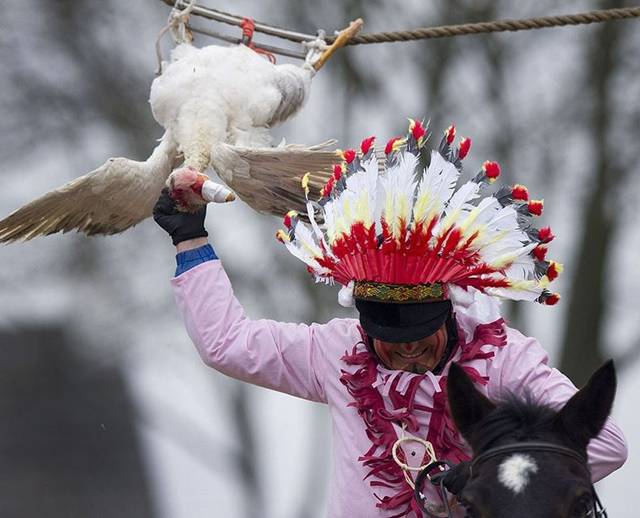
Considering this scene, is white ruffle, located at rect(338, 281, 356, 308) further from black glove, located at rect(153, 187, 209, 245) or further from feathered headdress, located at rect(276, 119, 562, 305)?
black glove, located at rect(153, 187, 209, 245)

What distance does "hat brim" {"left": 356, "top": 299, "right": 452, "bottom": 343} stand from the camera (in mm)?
3789

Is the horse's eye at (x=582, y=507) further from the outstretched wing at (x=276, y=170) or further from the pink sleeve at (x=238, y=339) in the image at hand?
the outstretched wing at (x=276, y=170)

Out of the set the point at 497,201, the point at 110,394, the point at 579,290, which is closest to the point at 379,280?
the point at 497,201

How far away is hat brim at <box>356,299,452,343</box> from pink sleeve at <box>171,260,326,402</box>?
0.35 m

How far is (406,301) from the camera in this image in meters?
3.79

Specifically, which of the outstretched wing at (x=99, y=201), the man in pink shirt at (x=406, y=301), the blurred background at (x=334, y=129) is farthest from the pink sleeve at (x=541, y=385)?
the blurred background at (x=334, y=129)

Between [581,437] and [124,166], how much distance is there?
1.69 m

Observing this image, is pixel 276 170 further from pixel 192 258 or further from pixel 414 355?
pixel 414 355

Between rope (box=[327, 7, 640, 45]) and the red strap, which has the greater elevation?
rope (box=[327, 7, 640, 45])

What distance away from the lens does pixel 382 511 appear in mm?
3854

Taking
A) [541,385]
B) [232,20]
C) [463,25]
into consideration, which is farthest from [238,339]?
[463,25]

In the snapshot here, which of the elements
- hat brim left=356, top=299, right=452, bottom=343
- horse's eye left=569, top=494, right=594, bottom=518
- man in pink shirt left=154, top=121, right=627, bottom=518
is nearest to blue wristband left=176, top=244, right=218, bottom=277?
A: man in pink shirt left=154, top=121, right=627, bottom=518

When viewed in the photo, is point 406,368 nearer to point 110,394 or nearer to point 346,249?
point 346,249

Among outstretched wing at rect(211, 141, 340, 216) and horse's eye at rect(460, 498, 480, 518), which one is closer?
horse's eye at rect(460, 498, 480, 518)
